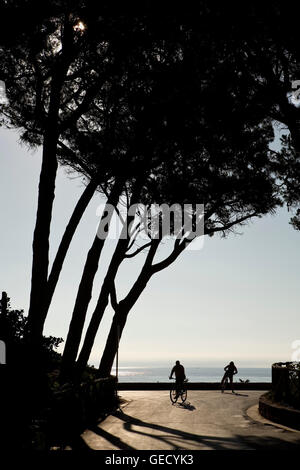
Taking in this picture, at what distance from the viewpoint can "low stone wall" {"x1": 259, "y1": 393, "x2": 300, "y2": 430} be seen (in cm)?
1565

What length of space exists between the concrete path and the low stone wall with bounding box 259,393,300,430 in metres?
0.27

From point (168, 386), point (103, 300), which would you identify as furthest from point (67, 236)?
point (168, 386)

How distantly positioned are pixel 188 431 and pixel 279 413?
8.43ft

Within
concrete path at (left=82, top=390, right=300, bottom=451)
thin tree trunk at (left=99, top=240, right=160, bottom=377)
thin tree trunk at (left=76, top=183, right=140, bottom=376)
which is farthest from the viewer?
thin tree trunk at (left=99, top=240, right=160, bottom=377)

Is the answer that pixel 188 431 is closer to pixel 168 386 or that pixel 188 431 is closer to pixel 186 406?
pixel 186 406

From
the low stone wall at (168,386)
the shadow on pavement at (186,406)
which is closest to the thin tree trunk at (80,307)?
the shadow on pavement at (186,406)

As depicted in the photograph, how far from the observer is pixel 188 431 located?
15.9 metres

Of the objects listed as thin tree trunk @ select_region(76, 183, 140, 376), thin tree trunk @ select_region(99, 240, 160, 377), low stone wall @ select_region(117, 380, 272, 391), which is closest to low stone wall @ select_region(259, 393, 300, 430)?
thin tree trunk @ select_region(76, 183, 140, 376)

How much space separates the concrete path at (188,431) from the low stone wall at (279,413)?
0.27 meters

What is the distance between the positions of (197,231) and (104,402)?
8.96 m

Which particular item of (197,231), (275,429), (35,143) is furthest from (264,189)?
(275,429)

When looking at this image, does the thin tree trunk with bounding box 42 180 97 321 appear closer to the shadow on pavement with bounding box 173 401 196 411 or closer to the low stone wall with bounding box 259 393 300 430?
the low stone wall with bounding box 259 393 300 430

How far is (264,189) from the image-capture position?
74.4 feet
